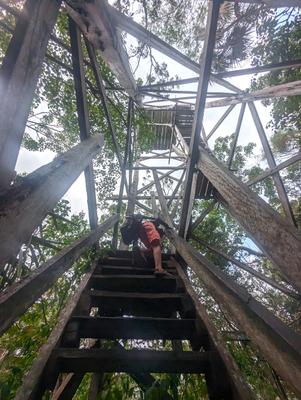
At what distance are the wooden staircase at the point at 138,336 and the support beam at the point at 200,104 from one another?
111 cm

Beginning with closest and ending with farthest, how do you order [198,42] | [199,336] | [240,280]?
[199,336] → [198,42] → [240,280]

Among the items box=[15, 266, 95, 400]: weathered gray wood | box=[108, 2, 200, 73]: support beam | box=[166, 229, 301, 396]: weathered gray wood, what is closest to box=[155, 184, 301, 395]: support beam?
box=[166, 229, 301, 396]: weathered gray wood

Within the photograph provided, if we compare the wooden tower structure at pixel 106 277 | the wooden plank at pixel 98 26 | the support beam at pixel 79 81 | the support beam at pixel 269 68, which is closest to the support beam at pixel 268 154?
the wooden tower structure at pixel 106 277

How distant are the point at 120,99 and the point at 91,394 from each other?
5.23 metres

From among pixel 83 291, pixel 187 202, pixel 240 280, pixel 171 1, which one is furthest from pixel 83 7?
pixel 240 280

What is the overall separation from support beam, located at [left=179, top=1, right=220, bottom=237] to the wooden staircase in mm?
1105

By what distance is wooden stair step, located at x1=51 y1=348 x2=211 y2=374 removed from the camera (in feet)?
4.95

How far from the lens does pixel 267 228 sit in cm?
144

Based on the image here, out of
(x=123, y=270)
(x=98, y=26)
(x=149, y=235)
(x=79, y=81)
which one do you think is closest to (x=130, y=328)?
(x=123, y=270)

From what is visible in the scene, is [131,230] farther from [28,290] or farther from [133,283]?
[28,290]

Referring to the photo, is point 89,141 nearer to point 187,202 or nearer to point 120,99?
point 187,202

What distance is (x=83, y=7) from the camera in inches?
96.4

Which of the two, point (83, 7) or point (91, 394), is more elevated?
→ point (83, 7)

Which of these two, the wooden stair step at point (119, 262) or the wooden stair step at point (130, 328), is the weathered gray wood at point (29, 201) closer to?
the wooden stair step at point (130, 328)
